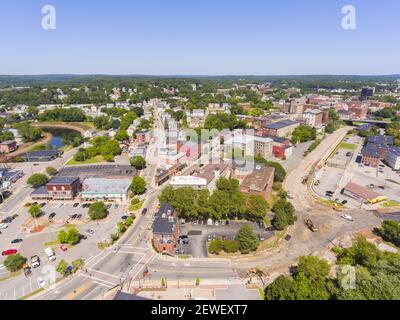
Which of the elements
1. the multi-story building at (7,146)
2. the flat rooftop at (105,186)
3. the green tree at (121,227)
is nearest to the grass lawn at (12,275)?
the green tree at (121,227)

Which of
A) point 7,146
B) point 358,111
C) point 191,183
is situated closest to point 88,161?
point 7,146

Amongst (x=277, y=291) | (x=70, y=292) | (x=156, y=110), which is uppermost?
(x=156, y=110)

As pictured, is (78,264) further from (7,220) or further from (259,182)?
(259,182)

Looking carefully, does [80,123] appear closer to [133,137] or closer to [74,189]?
[133,137]

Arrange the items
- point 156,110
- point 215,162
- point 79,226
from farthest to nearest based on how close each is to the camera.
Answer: point 156,110, point 215,162, point 79,226

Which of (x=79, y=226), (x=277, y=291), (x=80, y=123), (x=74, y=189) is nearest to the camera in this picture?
(x=277, y=291)

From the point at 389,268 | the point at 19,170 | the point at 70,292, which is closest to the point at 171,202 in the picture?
the point at 70,292

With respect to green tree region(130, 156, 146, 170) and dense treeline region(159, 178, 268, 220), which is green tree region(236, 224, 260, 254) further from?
green tree region(130, 156, 146, 170)

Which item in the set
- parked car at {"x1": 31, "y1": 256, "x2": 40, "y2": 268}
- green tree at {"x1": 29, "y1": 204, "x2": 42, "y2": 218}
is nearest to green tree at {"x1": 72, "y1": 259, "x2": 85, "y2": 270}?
parked car at {"x1": 31, "y1": 256, "x2": 40, "y2": 268}
